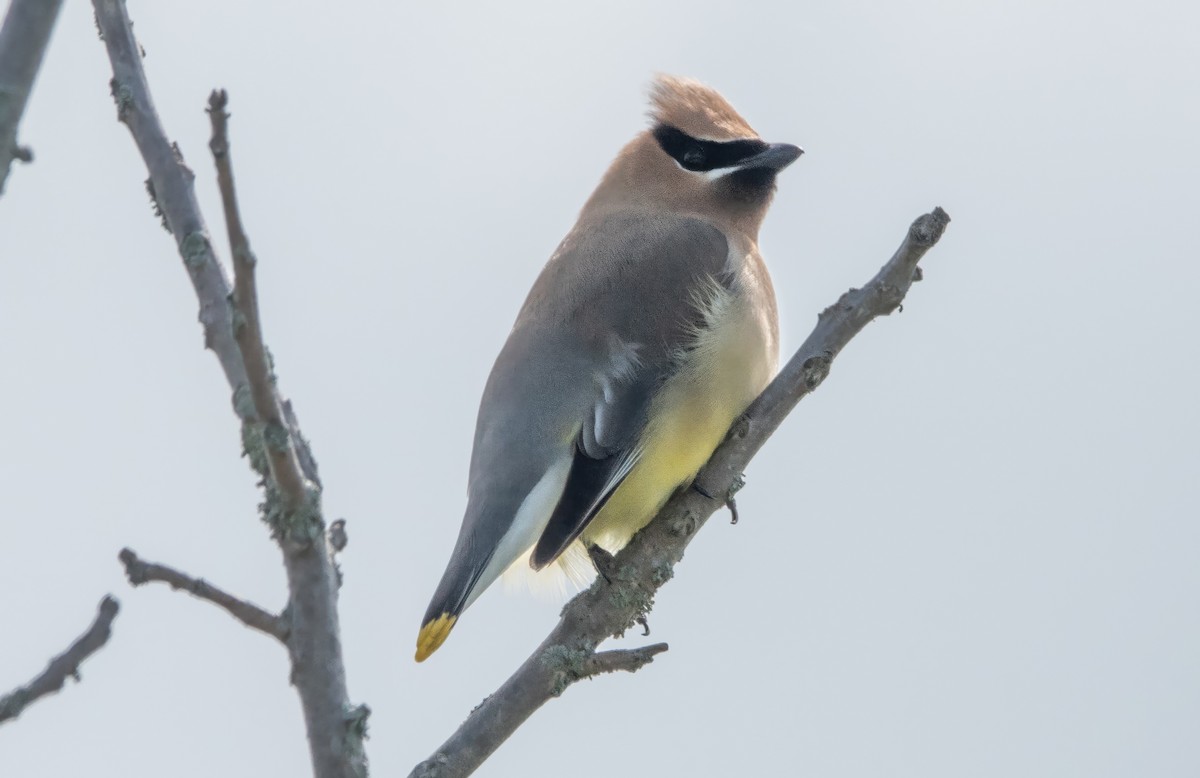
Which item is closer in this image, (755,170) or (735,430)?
(735,430)

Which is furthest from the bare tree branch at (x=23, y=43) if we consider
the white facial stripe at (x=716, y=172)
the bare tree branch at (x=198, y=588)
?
the white facial stripe at (x=716, y=172)

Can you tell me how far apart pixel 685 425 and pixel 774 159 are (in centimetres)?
170

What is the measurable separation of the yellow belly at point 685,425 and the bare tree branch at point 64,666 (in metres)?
2.11

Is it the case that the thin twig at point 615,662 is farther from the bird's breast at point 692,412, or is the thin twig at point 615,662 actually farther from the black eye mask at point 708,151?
the black eye mask at point 708,151

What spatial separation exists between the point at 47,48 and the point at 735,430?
2.48 meters

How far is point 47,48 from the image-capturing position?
Result: 81.2 inches

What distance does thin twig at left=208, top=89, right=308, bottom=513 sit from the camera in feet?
6.55

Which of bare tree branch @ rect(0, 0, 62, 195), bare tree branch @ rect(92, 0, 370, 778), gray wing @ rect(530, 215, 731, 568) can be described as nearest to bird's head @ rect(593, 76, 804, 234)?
gray wing @ rect(530, 215, 731, 568)

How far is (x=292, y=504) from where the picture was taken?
2.25 m

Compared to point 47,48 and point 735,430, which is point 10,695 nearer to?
point 47,48

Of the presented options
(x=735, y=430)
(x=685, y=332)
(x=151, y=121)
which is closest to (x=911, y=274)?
(x=735, y=430)

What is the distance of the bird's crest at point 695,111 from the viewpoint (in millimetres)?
5988

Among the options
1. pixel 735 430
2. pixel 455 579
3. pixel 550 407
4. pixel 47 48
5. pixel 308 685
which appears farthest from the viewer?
pixel 550 407

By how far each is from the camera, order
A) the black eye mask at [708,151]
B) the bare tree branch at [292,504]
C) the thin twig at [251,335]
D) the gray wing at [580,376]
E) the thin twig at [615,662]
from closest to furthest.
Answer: the thin twig at [251,335], the bare tree branch at [292,504], the thin twig at [615,662], the gray wing at [580,376], the black eye mask at [708,151]
